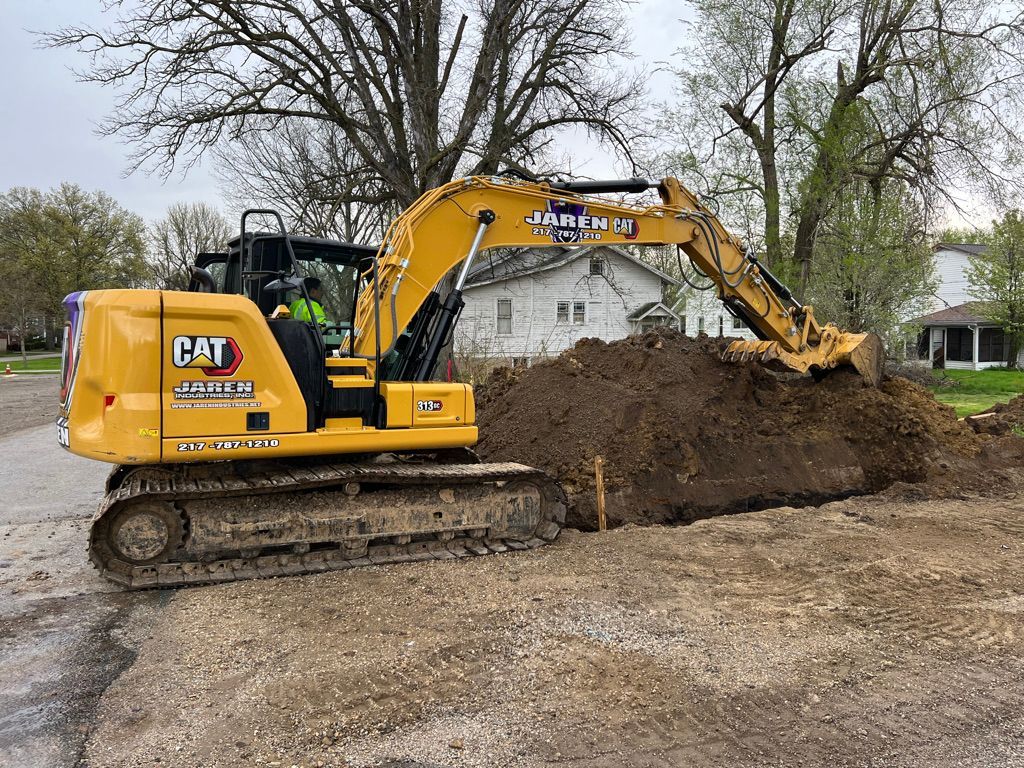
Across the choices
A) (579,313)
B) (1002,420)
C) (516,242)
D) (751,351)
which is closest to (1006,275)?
(579,313)

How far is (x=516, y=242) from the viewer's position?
22.1ft

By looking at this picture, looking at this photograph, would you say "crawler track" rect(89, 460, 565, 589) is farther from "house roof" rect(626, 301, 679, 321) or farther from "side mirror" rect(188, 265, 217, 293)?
"house roof" rect(626, 301, 679, 321)

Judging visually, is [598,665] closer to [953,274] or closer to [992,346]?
[992,346]

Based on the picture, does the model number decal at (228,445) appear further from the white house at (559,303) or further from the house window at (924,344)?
the house window at (924,344)

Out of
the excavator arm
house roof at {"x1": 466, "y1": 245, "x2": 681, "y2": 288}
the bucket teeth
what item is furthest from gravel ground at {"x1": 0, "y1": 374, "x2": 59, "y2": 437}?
house roof at {"x1": 466, "y1": 245, "x2": 681, "y2": 288}

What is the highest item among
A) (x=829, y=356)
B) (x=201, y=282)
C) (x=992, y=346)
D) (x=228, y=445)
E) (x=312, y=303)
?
(x=992, y=346)

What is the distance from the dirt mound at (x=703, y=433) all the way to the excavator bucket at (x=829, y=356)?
181mm

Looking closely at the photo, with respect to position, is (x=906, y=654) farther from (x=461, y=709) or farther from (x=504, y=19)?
(x=504, y=19)

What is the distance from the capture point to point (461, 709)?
360 centimetres

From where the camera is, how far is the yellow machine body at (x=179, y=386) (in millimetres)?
4855

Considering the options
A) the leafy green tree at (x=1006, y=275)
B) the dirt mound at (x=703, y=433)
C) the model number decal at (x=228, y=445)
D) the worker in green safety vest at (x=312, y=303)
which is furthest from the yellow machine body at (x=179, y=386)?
the leafy green tree at (x=1006, y=275)

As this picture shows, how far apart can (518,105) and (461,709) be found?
608 inches

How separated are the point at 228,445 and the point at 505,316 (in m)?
23.7

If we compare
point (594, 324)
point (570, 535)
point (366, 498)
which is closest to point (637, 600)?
point (570, 535)
